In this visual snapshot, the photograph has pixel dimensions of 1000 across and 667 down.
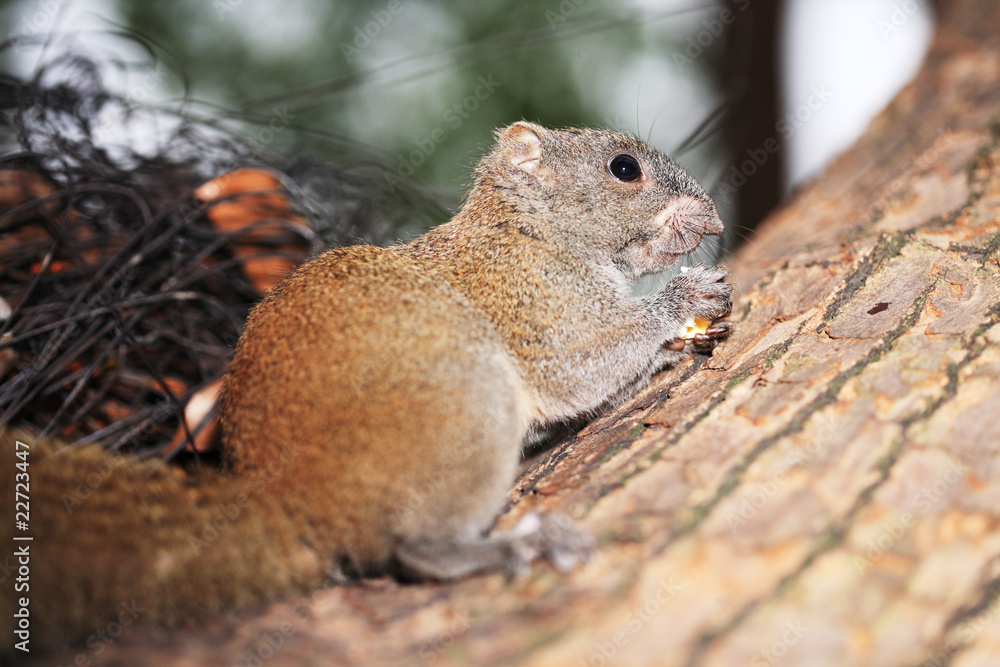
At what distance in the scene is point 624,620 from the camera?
77.2 inches

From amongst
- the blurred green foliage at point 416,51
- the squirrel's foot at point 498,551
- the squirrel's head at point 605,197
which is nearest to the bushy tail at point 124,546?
the squirrel's foot at point 498,551

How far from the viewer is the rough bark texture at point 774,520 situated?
1.94m

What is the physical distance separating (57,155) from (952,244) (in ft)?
19.0

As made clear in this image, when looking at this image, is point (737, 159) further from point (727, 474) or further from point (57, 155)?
point (57, 155)

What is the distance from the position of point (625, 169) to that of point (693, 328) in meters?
1.08

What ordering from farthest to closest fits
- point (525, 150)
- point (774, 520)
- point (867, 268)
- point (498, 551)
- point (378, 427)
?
point (525, 150) < point (867, 268) < point (378, 427) < point (498, 551) < point (774, 520)

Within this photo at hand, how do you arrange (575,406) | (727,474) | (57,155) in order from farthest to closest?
1. (57,155)
2. (575,406)
3. (727,474)

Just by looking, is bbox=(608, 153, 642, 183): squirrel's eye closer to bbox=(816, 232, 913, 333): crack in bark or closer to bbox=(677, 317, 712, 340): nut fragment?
bbox=(677, 317, 712, 340): nut fragment

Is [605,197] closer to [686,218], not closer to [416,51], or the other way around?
[686,218]

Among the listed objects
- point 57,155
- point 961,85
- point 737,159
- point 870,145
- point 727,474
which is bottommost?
point 57,155

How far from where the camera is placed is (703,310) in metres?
3.75

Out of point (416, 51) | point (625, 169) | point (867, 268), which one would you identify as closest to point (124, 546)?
point (625, 169)

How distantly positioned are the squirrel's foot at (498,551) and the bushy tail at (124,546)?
1.27 feet

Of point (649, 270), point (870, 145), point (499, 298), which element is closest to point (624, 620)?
point (499, 298)
